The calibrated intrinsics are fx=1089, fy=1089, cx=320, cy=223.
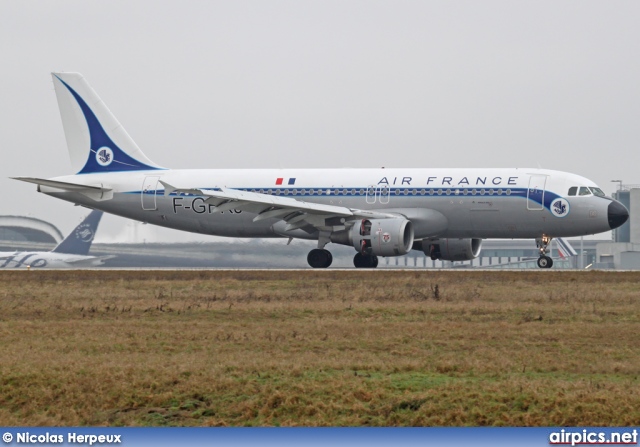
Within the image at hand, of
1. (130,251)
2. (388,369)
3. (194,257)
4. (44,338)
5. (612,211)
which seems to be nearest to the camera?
(388,369)

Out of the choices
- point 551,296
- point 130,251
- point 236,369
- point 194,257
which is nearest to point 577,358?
point 236,369

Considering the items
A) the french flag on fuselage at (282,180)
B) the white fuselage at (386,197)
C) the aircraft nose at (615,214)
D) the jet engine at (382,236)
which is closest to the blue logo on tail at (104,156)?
the white fuselage at (386,197)

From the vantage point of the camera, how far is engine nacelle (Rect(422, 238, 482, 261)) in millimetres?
44844

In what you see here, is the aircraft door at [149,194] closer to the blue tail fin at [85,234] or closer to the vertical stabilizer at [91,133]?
the vertical stabilizer at [91,133]

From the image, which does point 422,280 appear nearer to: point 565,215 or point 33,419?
point 565,215

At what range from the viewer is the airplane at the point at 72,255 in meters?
61.6

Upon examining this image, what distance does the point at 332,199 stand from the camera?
43.6 m

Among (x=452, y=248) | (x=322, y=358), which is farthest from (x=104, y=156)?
(x=322, y=358)

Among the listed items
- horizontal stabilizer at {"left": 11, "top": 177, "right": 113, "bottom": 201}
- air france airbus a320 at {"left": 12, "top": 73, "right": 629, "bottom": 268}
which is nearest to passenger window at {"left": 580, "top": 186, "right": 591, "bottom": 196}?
air france airbus a320 at {"left": 12, "top": 73, "right": 629, "bottom": 268}

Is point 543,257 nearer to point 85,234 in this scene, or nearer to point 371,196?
point 371,196

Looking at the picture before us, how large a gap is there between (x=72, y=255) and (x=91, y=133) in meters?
17.4

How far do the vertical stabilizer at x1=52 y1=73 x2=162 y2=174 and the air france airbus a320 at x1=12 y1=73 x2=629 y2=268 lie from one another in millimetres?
44

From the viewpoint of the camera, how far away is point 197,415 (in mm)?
13695

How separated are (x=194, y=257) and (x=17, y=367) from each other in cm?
3613
